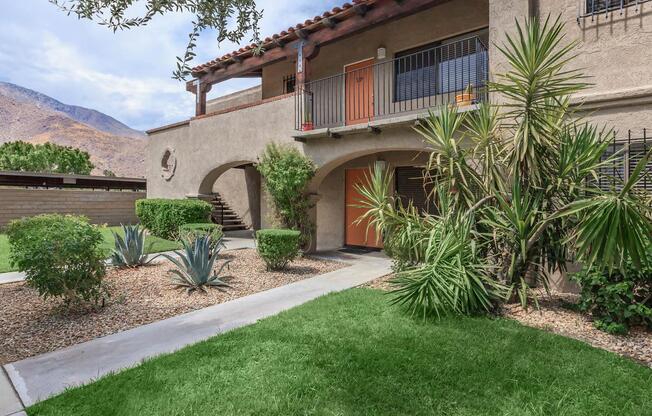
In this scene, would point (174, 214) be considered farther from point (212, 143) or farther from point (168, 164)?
point (168, 164)

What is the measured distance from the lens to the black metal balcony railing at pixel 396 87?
995 centimetres

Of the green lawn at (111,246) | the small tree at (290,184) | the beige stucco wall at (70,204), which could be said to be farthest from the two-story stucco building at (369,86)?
the beige stucco wall at (70,204)

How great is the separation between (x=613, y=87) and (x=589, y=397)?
17.8 ft

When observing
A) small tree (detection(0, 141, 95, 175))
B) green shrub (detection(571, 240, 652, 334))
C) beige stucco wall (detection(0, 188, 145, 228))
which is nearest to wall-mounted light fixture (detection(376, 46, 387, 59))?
green shrub (detection(571, 240, 652, 334))

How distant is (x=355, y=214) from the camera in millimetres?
13758

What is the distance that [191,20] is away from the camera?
3699 mm

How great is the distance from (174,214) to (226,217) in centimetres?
490

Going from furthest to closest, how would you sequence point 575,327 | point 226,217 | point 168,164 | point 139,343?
1. point 226,217
2. point 168,164
3. point 575,327
4. point 139,343

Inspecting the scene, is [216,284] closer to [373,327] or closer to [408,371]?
[373,327]

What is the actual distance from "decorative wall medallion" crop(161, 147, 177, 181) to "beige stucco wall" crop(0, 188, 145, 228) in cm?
448

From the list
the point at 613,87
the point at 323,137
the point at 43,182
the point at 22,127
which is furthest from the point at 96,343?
the point at 22,127

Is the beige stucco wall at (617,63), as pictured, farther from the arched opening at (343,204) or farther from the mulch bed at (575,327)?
the arched opening at (343,204)

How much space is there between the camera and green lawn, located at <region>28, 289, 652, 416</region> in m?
3.13

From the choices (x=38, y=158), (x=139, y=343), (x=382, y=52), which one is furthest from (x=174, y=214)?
(x=38, y=158)
